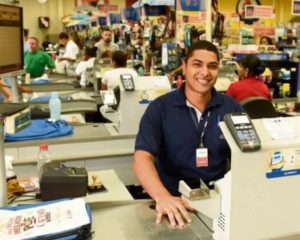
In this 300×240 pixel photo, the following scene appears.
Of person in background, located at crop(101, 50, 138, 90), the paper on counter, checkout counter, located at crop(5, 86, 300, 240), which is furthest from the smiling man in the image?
person in background, located at crop(101, 50, 138, 90)

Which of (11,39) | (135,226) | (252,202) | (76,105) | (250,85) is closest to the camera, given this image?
(252,202)

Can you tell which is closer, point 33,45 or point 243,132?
point 243,132

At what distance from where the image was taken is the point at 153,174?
2.01m

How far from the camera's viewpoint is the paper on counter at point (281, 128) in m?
1.38

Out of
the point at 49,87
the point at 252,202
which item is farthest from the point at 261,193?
the point at 49,87

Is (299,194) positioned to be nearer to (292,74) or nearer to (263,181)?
(263,181)

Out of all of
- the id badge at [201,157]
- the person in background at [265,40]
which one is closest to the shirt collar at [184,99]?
the id badge at [201,157]

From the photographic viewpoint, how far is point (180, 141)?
2199mm

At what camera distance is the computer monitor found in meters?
1.81

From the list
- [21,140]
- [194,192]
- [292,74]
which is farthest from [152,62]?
[194,192]

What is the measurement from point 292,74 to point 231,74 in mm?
774

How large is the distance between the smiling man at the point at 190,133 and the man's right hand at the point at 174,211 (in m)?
0.35

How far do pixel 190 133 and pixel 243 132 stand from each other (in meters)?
0.88

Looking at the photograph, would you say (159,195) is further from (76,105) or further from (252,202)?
(76,105)
